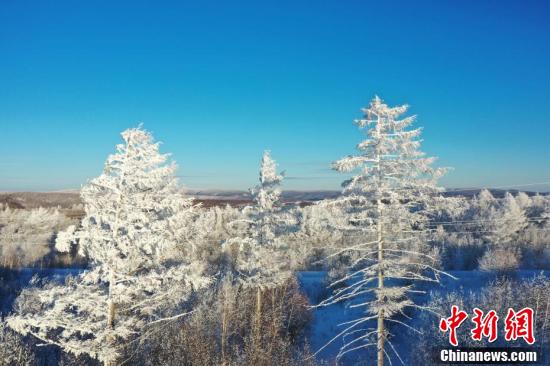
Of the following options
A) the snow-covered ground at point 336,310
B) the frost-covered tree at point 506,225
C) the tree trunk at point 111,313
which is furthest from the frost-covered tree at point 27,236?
the frost-covered tree at point 506,225

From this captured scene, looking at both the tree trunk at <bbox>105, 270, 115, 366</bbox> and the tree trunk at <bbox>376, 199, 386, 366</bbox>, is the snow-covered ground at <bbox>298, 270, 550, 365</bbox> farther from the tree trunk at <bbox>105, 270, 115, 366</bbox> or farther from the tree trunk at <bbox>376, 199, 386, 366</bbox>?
the tree trunk at <bbox>105, 270, 115, 366</bbox>

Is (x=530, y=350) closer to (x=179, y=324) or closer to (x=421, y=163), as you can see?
(x=421, y=163)

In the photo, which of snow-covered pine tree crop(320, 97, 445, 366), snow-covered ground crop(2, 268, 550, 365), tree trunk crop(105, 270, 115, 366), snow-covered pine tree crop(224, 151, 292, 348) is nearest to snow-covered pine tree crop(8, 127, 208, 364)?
tree trunk crop(105, 270, 115, 366)

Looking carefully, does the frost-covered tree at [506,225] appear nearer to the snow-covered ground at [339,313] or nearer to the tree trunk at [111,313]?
the snow-covered ground at [339,313]

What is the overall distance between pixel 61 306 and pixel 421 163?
353 inches

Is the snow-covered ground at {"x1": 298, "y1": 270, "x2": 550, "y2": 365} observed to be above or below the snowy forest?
below

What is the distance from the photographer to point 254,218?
19.7 meters

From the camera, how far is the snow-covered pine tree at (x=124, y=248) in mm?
8898

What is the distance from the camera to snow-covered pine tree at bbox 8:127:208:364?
29.2 ft

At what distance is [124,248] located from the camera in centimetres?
916

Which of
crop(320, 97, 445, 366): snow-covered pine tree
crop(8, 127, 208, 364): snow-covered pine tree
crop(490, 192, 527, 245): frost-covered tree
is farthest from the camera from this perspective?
crop(490, 192, 527, 245): frost-covered tree

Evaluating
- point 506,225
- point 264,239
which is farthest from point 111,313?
point 506,225

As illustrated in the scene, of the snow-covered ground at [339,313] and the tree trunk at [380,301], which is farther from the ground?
the tree trunk at [380,301]

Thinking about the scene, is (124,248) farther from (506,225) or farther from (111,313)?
(506,225)
